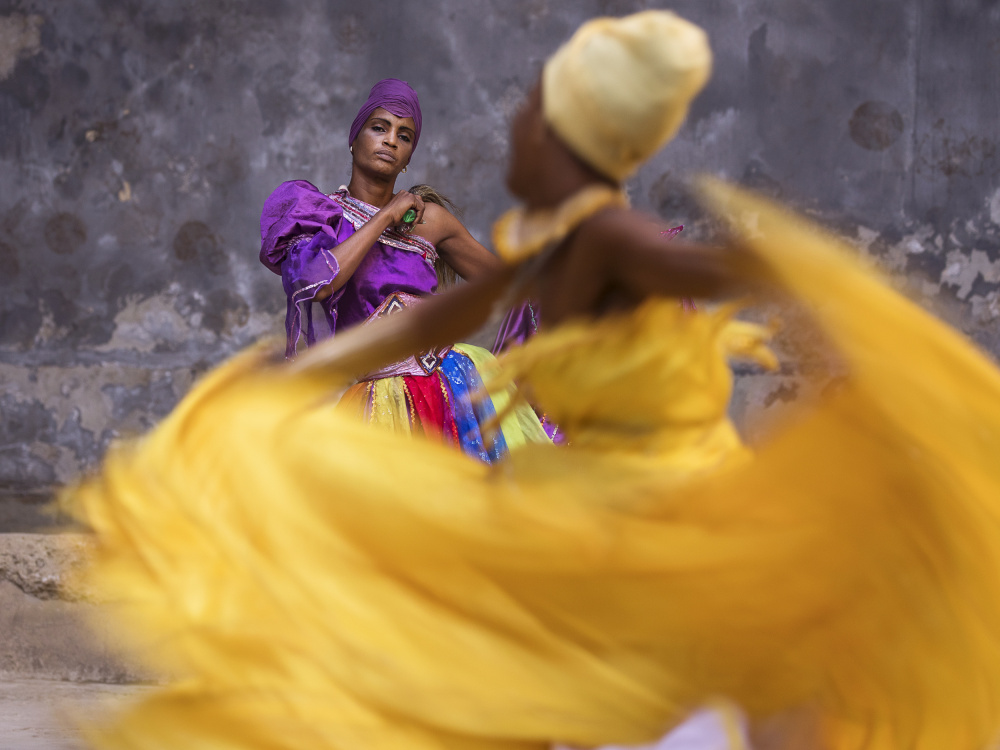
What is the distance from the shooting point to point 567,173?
153 centimetres

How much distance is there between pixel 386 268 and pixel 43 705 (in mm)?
1868

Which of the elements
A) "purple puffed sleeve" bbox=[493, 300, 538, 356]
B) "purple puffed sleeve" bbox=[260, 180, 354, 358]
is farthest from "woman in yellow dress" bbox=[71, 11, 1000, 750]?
"purple puffed sleeve" bbox=[493, 300, 538, 356]

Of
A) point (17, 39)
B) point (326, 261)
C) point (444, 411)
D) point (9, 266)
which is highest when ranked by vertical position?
point (17, 39)

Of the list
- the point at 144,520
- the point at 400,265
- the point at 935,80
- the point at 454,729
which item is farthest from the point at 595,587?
the point at 935,80

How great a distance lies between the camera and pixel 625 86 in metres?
1.46

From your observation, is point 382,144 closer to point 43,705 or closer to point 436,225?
point 436,225

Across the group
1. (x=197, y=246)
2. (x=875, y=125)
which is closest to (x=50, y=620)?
(x=197, y=246)

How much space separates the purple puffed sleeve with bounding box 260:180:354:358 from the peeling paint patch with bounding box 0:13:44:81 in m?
2.21

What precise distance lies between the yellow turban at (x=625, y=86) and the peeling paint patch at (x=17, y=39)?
164 inches

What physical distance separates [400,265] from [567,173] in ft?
6.06

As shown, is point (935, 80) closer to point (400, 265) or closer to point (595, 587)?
point (400, 265)

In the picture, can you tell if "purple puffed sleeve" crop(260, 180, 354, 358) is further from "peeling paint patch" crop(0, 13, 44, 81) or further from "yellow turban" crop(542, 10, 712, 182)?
"peeling paint patch" crop(0, 13, 44, 81)

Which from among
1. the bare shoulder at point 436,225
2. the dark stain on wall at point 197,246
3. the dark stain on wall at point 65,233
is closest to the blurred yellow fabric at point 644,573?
the bare shoulder at point 436,225

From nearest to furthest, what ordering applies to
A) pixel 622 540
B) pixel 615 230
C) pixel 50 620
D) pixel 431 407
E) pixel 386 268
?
pixel 622 540 → pixel 615 230 → pixel 431 407 → pixel 386 268 → pixel 50 620
